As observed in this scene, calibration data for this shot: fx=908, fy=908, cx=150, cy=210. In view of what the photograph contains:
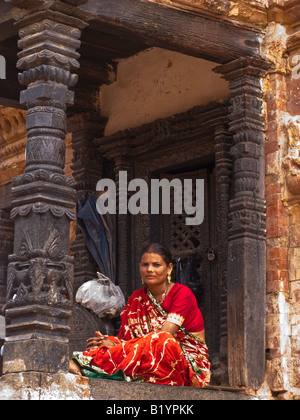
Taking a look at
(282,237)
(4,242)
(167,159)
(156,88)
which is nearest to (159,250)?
(282,237)

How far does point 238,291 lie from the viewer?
6992 millimetres

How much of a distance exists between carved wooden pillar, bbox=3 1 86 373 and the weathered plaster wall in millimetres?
2149

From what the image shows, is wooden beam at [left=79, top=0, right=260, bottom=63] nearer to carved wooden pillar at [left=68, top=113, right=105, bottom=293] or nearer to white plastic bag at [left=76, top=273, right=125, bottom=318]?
carved wooden pillar at [left=68, top=113, right=105, bottom=293]

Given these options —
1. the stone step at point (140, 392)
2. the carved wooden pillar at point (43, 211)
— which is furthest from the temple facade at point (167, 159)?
the stone step at point (140, 392)

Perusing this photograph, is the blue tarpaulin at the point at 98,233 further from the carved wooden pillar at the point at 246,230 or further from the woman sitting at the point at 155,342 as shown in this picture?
the woman sitting at the point at 155,342

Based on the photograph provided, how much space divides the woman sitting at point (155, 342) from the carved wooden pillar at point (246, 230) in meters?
0.44

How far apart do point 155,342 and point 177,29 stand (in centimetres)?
236

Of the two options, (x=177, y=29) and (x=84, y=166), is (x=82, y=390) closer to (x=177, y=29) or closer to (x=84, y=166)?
(x=177, y=29)


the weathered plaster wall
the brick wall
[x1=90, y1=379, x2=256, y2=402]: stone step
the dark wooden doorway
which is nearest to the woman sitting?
[x1=90, y1=379, x2=256, y2=402]: stone step

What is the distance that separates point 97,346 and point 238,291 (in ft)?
4.12

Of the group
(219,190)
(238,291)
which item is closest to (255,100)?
(219,190)

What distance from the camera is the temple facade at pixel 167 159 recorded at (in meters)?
5.89
